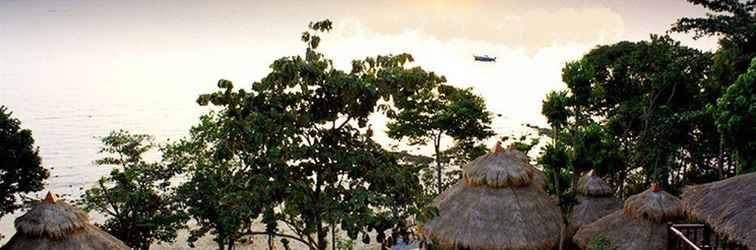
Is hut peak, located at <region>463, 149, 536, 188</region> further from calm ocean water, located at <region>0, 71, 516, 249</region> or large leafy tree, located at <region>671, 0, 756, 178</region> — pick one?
calm ocean water, located at <region>0, 71, 516, 249</region>

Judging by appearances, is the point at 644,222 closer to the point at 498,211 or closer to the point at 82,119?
the point at 498,211

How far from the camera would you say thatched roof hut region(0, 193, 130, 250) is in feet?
36.4

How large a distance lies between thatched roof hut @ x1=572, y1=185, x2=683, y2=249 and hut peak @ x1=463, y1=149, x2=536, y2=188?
6.80ft

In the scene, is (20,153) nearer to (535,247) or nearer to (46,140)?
(535,247)

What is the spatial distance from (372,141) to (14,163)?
34.5ft

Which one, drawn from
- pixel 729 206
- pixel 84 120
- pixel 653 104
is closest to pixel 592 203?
pixel 653 104

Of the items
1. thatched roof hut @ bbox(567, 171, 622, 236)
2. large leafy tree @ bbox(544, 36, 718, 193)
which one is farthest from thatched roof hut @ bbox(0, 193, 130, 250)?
large leafy tree @ bbox(544, 36, 718, 193)

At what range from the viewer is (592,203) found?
14.4 metres

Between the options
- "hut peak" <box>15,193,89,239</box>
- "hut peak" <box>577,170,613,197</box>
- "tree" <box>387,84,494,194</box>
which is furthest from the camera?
"tree" <box>387,84,494,194</box>

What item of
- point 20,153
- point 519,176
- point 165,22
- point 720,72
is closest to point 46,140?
point 20,153

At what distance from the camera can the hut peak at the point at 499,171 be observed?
13.6 metres

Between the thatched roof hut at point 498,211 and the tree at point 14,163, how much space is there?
10.1 metres

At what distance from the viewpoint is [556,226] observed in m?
13.5

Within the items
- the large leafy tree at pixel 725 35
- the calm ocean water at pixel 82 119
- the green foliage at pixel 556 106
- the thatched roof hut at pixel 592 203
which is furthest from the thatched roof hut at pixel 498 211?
the calm ocean water at pixel 82 119
